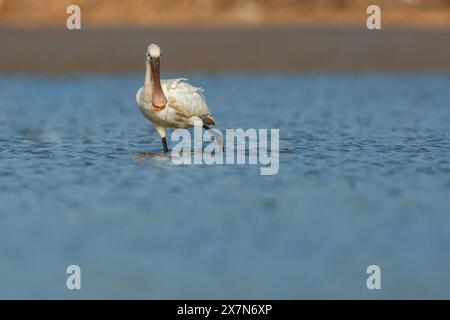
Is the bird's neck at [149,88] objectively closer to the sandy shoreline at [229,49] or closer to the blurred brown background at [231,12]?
the sandy shoreline at [229,49]

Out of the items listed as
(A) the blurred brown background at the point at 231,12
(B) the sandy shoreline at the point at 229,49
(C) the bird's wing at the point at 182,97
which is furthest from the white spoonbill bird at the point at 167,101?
(A) the blurred brown background at the point at 231,12

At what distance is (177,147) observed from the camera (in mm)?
13094

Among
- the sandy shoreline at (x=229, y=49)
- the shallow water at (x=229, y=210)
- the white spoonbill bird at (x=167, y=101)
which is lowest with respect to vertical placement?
the shallow water at (x=229, y=210)

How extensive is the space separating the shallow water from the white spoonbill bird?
44 cm

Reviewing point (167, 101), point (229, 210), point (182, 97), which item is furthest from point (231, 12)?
point (229, 210)

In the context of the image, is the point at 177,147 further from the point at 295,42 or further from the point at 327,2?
the point at 327,2

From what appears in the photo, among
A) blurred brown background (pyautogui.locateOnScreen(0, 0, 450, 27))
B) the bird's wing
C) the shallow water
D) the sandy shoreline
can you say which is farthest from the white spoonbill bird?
blurred brown background (pyautogui.locateOnScreen(0, 0, 450, 27))

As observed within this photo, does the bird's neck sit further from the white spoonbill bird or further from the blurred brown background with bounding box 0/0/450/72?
the blurred brown background with bounding box 0/0/450/72

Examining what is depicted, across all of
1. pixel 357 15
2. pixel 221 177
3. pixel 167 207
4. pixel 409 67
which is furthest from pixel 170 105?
pixel 357 15

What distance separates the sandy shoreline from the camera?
21.8 m

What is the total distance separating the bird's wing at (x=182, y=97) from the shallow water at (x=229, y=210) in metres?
0.56

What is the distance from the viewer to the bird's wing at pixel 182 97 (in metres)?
11.8

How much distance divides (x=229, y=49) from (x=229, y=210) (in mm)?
13831

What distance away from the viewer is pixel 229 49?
22.9 metres
